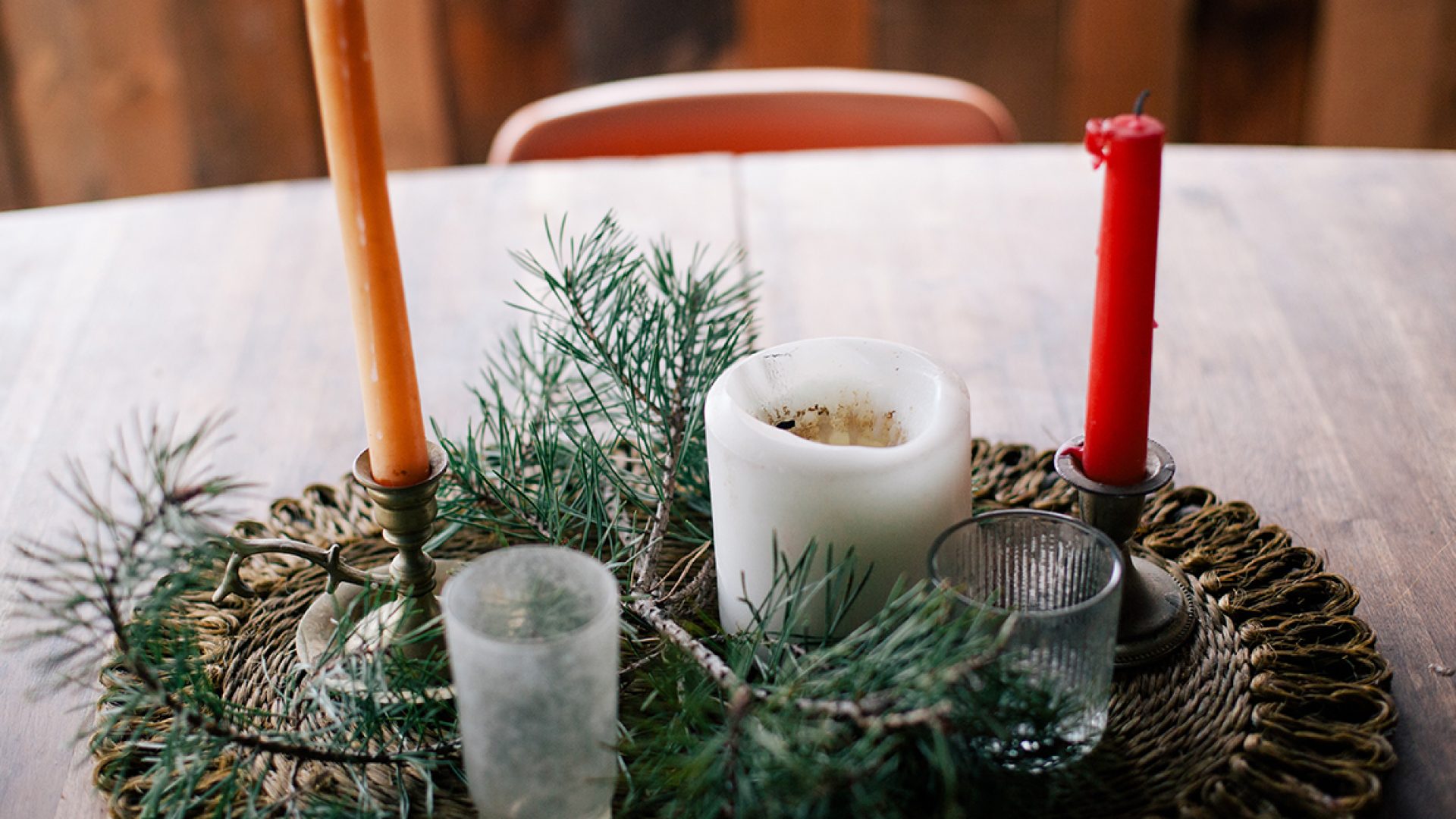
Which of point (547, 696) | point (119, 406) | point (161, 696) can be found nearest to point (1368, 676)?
point (547, 696)

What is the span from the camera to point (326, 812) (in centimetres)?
42

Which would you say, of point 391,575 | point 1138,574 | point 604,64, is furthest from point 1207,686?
point 604,64

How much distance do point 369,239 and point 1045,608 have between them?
9.9 inches

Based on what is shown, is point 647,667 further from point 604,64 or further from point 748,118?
point 604,64

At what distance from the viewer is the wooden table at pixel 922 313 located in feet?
2.03

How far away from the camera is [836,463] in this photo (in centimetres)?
44

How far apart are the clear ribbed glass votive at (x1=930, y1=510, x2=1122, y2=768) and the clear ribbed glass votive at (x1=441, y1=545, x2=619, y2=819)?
11 centimetres

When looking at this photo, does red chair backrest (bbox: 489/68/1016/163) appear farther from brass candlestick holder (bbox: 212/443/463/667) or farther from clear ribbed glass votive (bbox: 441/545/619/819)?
clear ribbed glass votive (bbox: 441/545/619/819)

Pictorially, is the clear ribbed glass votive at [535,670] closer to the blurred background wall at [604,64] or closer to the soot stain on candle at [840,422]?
the soot stain on candle at [840,422]

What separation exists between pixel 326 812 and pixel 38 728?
17 cm

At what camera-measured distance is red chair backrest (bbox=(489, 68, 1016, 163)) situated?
48.5 inches

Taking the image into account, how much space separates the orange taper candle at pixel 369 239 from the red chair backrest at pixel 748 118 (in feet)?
2.65

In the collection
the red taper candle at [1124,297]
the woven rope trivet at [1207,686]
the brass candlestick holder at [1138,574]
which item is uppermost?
the red taper candle at [1124,297]

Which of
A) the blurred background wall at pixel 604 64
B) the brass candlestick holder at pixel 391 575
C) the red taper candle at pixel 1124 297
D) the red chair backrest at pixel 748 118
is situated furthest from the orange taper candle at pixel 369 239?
the blurred background wall at pixel 604 64
